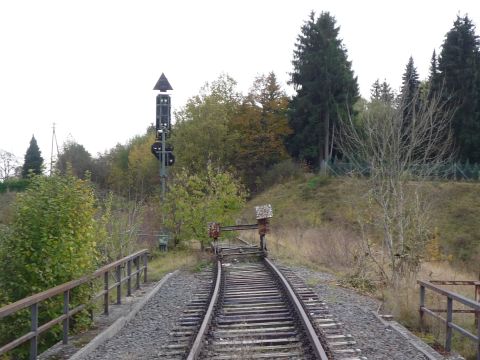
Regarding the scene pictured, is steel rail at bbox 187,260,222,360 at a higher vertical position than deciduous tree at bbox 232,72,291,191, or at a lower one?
lower

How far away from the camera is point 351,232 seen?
2911cm

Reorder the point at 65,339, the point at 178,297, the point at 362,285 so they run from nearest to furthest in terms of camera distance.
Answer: the point at 65,339
the point at 178,297
the point at 362,285

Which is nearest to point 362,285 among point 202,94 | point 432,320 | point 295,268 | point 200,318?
point 295,268

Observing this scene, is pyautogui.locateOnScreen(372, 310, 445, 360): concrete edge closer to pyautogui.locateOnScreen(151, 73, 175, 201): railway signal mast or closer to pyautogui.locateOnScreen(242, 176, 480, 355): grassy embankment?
pyautogui.locateOnScreen(242, 176, 480, 355): grassy embankment

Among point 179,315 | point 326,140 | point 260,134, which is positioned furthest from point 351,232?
point 260,134

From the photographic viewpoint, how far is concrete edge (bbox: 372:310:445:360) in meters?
7.42

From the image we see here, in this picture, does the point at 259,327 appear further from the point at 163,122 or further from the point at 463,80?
the point at 463,80

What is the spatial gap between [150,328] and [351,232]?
69.2 ft

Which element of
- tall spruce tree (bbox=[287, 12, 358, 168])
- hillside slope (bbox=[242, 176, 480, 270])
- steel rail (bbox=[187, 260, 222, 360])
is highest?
tall spruce tree (bbox=[287, 12, 358, 168])

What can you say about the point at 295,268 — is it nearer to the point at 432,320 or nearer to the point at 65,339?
the point at 432,320

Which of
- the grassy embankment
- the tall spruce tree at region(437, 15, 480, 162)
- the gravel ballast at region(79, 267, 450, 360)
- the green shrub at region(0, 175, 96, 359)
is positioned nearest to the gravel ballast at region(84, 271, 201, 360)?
the gravel ballast at region(79, 267, 450, 360)

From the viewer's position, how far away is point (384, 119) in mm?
17297

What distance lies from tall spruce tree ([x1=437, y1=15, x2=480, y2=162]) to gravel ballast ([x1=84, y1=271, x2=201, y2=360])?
4083cm

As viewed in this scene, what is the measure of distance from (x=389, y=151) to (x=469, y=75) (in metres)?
37.2
